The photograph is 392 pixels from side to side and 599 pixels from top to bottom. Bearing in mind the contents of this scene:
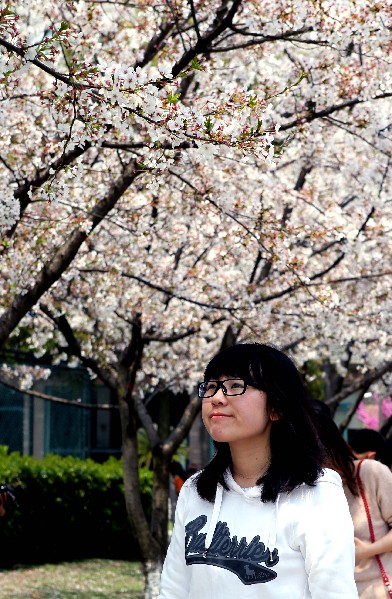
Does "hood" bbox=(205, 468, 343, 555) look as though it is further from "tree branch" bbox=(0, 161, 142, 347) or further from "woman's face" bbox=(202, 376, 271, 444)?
"tree branch" bbox=(0, 161, 142, 347)

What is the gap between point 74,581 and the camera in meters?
13.5

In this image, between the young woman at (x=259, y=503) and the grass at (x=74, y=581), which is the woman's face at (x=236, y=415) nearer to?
the young woman at (x=259, y=503)

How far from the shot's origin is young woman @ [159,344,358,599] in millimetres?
2793

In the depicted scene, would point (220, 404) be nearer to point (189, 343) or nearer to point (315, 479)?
point (315, 479)

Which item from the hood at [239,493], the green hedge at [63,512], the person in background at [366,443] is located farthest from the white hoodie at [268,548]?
the green hedge at [63,512]

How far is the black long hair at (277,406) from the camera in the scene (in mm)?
3053

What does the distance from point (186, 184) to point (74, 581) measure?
7.09 m

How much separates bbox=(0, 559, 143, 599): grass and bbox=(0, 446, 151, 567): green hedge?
0.35m

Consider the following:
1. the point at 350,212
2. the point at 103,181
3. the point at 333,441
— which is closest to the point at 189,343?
the point at 350,212

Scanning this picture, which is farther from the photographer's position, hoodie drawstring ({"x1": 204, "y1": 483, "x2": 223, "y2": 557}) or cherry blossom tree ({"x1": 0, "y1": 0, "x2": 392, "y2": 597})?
cherry blossom tree ({"x1": 0, "y1": 0, "x2": 392, "y2": 597})

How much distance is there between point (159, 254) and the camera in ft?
34.9

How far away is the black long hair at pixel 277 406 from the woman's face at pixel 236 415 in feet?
0.13

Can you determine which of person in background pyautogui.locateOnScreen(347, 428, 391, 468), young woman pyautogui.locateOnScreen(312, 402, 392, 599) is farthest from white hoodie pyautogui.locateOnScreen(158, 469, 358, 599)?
person in background pyautogui.locateOnScreen(347, 428, 391, 468)

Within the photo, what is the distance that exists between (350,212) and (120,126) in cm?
770
